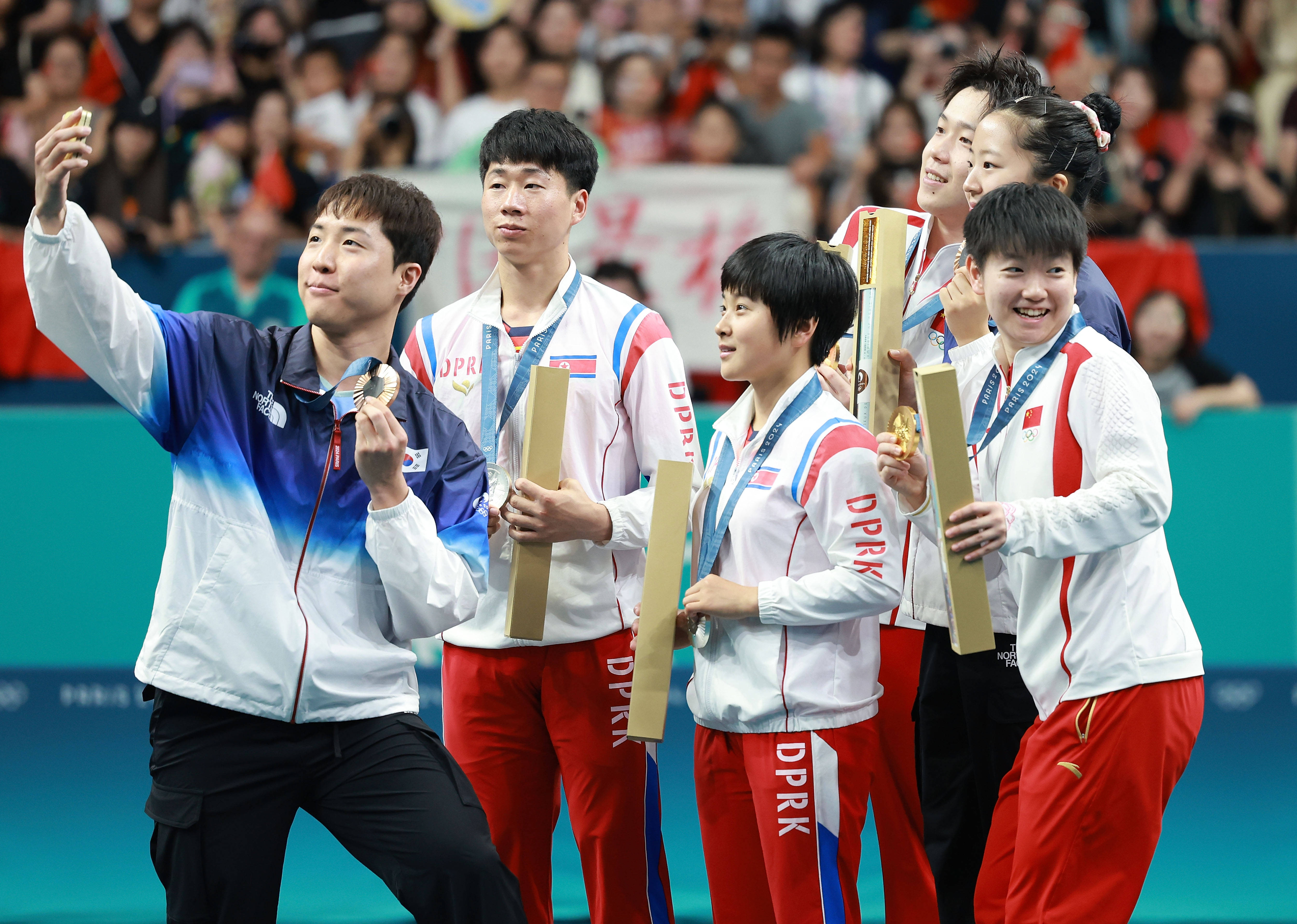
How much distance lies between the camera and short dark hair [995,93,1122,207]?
325 cm

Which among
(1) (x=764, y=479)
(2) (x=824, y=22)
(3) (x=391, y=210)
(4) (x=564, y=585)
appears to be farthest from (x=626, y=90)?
(1) (x=764, y=479)

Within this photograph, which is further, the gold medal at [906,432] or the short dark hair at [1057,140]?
the short dark hair at [1057,140]

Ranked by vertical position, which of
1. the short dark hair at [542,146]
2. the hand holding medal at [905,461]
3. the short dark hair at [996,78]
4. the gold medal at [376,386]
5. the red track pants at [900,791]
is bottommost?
the red track pants at [900,791]

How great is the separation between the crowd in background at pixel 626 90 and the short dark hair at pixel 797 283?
4.51 m

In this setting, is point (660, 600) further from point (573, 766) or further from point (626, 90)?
point (626, 90)

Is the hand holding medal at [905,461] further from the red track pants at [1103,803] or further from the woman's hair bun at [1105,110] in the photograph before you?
the woman's hair bun at [1105,110]

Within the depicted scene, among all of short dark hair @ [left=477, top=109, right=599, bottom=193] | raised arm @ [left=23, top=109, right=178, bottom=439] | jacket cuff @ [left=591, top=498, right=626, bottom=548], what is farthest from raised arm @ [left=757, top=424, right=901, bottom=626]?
raised arm @ [left=23, top=109, right=178, bottom=439]

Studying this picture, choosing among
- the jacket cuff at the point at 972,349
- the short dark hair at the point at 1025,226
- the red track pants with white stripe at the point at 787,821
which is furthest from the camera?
the jacket cuff at the point at 972,349

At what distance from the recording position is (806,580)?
9.90 feet

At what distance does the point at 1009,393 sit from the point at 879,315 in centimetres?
47

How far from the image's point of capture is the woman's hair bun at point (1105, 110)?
11.4 ft

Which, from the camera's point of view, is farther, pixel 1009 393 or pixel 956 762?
pixel 956 762

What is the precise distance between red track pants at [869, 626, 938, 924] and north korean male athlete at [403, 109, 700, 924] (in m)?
0.57

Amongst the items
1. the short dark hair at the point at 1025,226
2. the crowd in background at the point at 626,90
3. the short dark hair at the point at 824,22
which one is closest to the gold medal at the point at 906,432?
the short dark hair at the point at 1025,226
